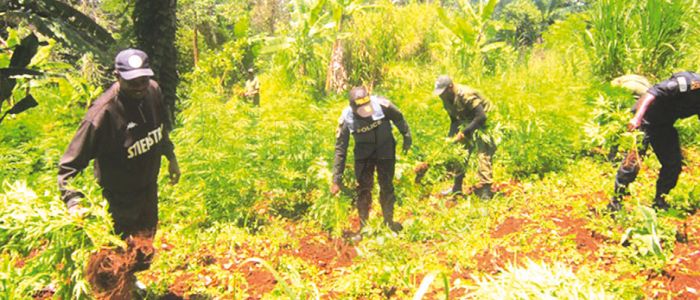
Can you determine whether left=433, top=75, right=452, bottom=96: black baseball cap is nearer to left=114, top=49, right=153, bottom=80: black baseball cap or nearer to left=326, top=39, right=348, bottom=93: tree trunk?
left=114, top=49, right=153, bottom=80: black baseball cap

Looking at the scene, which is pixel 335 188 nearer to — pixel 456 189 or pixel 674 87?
pixel 456 189

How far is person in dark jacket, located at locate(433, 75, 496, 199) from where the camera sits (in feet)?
17.3

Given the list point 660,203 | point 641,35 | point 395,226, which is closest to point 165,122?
point 395,226

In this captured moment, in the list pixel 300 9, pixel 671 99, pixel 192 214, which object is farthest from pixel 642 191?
pixel 300 9

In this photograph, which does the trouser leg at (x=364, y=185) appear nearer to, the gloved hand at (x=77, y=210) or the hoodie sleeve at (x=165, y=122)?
the hoodie sleeve at (x=165, y=122)

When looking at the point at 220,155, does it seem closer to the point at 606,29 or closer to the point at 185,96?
the point at 185,96

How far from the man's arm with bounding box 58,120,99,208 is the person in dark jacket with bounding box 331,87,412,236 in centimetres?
232

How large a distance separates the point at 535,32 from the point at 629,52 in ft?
139

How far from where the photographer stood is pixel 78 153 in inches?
107

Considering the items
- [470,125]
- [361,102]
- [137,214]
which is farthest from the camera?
[470,125]

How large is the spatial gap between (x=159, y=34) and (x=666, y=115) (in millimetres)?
7120

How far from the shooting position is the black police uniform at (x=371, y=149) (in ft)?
14.8

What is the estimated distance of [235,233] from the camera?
4703mm

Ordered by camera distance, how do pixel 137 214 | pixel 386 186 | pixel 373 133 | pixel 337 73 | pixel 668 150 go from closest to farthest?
pixel 137 214 → pixel 668 150 → pixel 373 133 → pixel 386 186 → pixel 337 73
